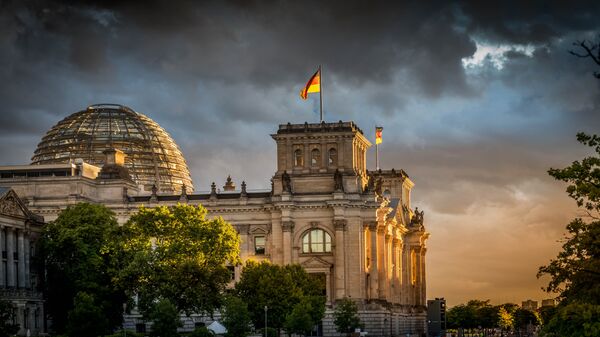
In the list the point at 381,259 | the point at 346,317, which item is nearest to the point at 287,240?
the point at 381,259

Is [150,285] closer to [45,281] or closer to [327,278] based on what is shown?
[45,281]

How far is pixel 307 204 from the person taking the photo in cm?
18762

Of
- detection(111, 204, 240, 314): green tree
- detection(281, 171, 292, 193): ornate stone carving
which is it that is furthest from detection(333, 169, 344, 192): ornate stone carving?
detection(111, 204, 240, 314): green tree

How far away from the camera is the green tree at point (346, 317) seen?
17350 cm

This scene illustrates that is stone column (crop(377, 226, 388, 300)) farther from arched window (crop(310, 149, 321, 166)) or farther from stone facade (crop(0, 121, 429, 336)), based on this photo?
arched window (crop(310, 149, 321, 166))

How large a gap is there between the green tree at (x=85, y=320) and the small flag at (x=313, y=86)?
194 feet

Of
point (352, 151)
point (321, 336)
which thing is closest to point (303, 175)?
point (352, 151)

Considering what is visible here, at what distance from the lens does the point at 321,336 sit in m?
184

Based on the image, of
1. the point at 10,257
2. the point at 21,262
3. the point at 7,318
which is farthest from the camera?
the point at 21,262

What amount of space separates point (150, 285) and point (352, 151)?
49138 mm

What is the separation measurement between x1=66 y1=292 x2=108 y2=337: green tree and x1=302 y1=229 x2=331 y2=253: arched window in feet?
184

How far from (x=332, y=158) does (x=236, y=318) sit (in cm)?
5372

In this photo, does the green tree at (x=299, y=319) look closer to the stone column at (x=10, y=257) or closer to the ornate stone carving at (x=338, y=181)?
the stone column at (x=10, y=257)

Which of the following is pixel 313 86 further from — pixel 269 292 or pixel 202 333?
pixel 202 333
